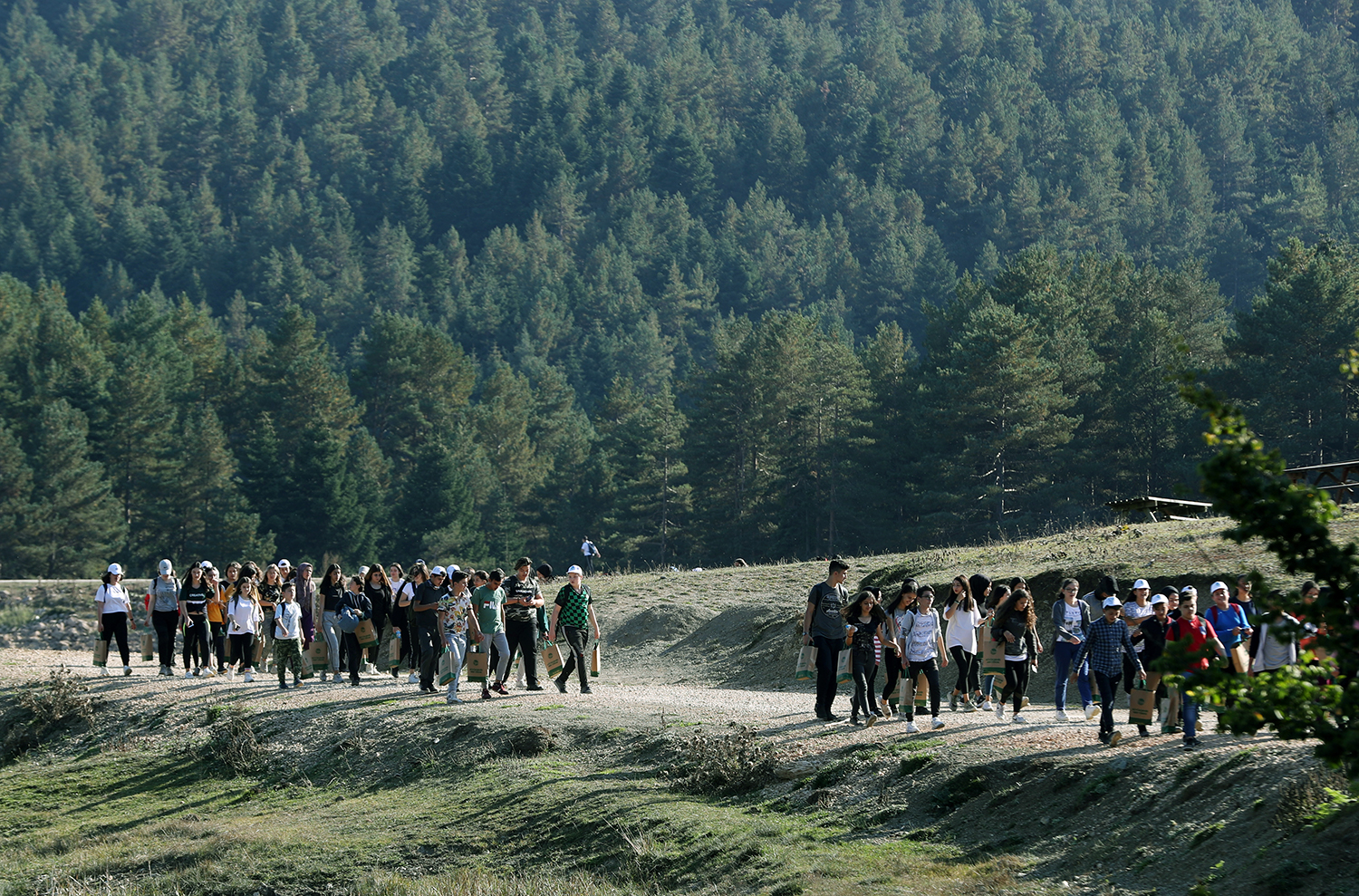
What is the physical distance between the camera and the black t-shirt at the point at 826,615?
1592 centimetres

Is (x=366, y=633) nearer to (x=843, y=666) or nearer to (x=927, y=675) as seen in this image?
(x=843, y=666)

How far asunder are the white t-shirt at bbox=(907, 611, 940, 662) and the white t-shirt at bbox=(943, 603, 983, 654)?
940 mm

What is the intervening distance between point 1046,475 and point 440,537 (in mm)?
26438

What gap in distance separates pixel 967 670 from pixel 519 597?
5.29 m

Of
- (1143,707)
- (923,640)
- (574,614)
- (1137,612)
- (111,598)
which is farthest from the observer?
(111,598)

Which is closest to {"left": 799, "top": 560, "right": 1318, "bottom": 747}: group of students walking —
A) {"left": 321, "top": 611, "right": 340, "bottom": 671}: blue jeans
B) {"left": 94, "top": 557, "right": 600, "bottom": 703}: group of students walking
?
{"left": 94, "top": 557, "right": 600, "bottom": 703}: group of students walking

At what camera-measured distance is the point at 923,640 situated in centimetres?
1557

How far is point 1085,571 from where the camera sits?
944 inches

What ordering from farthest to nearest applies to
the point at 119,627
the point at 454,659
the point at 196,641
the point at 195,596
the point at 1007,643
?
the point at 196,641 < the point at 119,627 < the point at 195,596 < the point at 454,659 < the point at 1007,643

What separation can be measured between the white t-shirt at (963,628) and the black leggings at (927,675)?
2.92 feet

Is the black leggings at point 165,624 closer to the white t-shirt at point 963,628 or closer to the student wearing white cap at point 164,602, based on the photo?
the student wearing white cap at point 164,602

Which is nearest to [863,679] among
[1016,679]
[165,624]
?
[1016,679]

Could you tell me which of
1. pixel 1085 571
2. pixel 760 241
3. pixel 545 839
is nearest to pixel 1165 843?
pixel 545 839

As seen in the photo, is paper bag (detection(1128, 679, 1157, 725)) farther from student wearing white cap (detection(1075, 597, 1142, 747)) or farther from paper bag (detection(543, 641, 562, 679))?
paper bag (detection(543, 641, 562, 679))
